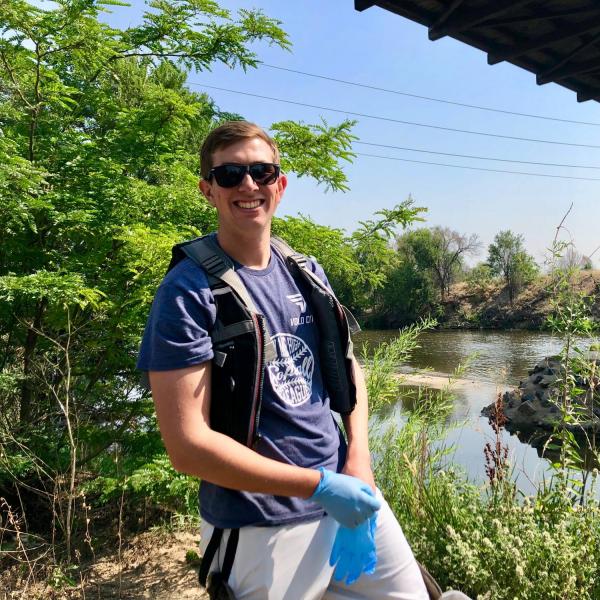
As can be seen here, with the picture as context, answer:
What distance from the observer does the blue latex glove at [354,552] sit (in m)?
1.51

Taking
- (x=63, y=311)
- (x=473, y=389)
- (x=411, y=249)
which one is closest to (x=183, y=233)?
(x=63, y=311)

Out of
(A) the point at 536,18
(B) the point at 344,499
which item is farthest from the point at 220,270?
(A) the point at 536,18

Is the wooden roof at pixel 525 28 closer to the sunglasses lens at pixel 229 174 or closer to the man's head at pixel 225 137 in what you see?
the man's head at pixel 225 137

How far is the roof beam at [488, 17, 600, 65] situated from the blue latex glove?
7339 millimetres

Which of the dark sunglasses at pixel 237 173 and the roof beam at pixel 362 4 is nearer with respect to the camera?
the dark sunglasses at pixel 237 173

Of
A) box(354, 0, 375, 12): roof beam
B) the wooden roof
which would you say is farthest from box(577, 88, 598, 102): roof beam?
box(354, 0, 375, 12): roof beam

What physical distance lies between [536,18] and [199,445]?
7305 millimetres

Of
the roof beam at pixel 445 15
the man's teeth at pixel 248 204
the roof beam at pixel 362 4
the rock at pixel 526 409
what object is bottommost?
the rock at pixel 526 409

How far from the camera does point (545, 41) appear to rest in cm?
735

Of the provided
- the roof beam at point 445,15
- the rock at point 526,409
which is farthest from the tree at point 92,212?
the rock at point 526,409

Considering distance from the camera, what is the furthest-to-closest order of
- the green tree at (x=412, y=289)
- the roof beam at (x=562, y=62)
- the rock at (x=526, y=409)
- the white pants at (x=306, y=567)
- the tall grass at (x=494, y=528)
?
1. the green tree at (x=412, y=289)
2. the rock at (x=526, y=409)
3. the roof beam at (x=562, y=62)
4. the tall grass at (x=494, y=528)
5. the white pants at (x=306, y=567)

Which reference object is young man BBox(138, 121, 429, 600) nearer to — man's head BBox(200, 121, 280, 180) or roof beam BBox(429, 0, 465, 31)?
man's head BBox(200, 121, 280, 180)

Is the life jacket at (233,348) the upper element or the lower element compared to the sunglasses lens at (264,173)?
→ lower

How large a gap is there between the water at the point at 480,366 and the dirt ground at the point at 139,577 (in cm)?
217
